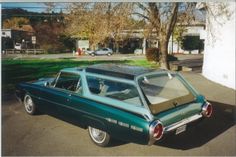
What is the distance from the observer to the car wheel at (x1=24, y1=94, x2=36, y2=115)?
5.13 meters

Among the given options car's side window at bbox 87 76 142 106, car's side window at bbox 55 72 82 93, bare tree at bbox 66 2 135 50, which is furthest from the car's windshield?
bare tree at bbox 66 2 135 50

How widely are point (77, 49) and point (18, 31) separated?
3.33 feet

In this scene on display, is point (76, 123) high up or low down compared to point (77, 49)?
down

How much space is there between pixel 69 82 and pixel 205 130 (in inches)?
95.3

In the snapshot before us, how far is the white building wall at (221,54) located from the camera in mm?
5652

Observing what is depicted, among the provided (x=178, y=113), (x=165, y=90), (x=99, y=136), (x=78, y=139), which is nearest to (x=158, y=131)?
(x=178, y=113)

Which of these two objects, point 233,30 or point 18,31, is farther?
point 233,30

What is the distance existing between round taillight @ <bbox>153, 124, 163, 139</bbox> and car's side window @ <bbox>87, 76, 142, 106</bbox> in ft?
1.32

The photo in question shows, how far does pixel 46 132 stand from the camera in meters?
4.73

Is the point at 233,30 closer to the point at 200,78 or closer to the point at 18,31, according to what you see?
the point at 200,78

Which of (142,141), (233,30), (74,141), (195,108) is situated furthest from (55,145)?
(233,30)

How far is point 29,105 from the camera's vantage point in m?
5.21

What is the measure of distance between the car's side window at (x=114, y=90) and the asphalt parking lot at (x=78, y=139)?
0.72 meters

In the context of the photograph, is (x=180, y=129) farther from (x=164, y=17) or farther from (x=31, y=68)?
(x=31, y=68)
